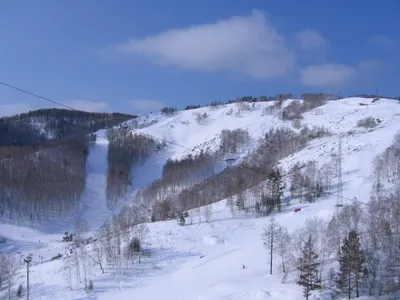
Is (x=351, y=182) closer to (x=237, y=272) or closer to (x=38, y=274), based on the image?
(x=237, y=272)

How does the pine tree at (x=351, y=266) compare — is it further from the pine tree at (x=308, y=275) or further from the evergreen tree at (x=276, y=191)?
the evergreen tree at (x=276, y=191)

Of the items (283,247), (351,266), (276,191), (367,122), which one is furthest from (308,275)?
(367,122)

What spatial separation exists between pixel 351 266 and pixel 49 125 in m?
141

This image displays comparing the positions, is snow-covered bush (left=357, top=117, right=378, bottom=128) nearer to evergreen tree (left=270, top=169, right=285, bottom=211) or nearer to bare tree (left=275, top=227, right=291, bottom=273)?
evergreen tree (left=270, top=169, right=285, bottom=211)

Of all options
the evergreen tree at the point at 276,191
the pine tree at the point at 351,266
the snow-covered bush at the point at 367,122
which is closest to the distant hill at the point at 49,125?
the snow-covered bush at the point at 367,122

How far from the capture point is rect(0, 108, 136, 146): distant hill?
133000 mm

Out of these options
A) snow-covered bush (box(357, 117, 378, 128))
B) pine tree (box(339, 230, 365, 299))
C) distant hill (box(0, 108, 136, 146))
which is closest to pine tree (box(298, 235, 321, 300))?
pine tree (box(339, 230, 365, 299))

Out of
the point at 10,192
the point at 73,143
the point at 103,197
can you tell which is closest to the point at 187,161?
the point at 103,197

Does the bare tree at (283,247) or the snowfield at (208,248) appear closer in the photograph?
the snowfield at (208,248)

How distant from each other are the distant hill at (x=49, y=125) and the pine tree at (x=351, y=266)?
11794 centimetres

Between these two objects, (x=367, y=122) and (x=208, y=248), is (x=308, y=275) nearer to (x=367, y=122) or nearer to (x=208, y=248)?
(x=208, y=248)

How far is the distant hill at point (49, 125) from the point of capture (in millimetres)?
133000

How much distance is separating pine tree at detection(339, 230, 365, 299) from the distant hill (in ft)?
387

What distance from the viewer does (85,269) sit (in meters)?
32.5
